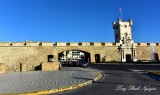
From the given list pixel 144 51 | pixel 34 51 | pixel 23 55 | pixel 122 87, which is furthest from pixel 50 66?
pixel 144 51

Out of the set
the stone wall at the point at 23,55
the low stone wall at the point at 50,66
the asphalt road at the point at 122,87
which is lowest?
the asphalt road at the point at 122,87

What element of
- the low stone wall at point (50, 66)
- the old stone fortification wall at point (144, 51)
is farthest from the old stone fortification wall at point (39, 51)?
the low stone wall at point (50, 66)

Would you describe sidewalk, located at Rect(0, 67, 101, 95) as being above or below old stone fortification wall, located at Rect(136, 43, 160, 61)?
below

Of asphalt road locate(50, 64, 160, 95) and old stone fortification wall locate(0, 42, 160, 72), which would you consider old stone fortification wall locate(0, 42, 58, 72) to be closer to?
old stone fortification wall locate(0, 42, 160, 72)

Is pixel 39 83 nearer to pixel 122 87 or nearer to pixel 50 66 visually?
pixel 122 87

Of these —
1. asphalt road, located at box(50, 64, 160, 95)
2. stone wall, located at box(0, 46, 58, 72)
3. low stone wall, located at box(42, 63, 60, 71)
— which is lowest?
asphalt road, located at box(50, 64, 160, 95)

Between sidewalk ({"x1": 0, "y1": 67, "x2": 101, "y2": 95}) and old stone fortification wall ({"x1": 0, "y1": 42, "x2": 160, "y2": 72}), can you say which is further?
old stone fortification wall ({"x1": 0, "y1": 42, "x2": 160, "y2": 72})

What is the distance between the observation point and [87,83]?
13.5 meters

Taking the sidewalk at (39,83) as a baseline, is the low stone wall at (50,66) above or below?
above

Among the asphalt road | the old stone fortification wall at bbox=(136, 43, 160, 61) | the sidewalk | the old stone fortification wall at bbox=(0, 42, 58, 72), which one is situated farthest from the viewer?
the old stone fortification wall at bbox=(136, 43, 160, 61)

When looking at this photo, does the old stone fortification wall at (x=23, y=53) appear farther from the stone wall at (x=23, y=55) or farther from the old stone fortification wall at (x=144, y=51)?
the old stone fortification wall at (x=144, y=51)

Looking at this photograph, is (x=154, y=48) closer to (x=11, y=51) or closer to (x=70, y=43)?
(x=70, y=43)

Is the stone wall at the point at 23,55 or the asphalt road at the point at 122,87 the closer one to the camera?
the asphalt road at the point at 122,87

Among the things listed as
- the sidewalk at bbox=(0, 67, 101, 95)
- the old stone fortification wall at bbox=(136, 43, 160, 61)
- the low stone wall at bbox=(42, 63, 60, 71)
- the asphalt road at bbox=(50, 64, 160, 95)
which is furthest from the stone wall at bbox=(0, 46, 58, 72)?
the asphalt road at bbox=(50, 64, 160, 95)
